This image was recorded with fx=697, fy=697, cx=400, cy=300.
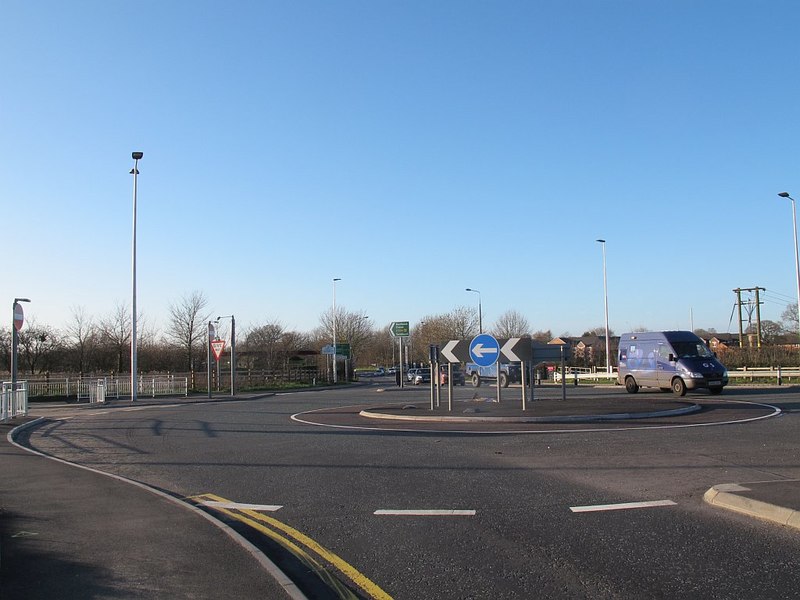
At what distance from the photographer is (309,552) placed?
253 inches

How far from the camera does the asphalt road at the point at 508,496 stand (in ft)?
18.2

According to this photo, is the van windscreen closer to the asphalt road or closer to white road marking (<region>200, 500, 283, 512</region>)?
the asphalt road

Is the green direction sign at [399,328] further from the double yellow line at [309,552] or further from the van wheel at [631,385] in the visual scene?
the double yellow line at [309,552]

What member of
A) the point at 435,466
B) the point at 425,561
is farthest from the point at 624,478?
the point at 425,561

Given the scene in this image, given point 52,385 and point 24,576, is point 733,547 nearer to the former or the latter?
point 24,576

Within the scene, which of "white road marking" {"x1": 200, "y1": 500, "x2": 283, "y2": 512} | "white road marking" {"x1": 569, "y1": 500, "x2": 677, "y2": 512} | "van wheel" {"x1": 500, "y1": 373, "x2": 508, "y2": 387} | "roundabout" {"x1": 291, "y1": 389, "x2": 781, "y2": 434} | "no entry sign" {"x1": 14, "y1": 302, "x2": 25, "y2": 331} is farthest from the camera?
"van wheel" {"x1": 500, "y1": 373, "x2": 508, "y2": 387}

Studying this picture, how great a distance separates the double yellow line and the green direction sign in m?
40.6

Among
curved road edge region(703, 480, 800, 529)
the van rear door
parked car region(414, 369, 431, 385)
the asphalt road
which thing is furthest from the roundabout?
parked car region(414, 369, 431, 385)

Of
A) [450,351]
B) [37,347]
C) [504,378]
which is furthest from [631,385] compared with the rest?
[37,347]

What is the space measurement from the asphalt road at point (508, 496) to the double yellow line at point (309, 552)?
12 cm

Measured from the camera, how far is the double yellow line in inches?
210

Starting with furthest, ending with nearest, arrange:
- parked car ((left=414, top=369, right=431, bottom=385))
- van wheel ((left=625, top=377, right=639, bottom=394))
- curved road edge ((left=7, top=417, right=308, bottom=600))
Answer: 1. parked car ((left=414, top=369, right=431, bottom=385))
2. van wheel ((left=625, top=377, right=639, bottom=394))
3. curved road edge ((left=7, top=417, right=308, bottom=600))

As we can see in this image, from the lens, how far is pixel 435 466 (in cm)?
1114

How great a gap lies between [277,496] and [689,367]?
2120cm
